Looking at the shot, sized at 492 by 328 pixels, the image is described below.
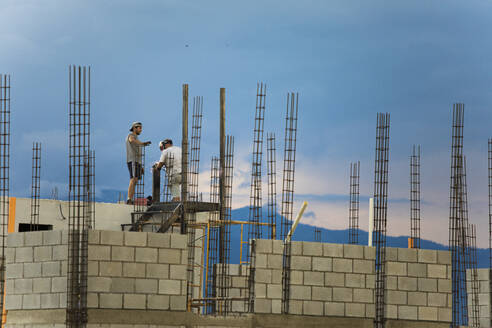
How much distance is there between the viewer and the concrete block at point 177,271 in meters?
12.3

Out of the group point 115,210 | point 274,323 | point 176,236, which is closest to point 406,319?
point 274,323

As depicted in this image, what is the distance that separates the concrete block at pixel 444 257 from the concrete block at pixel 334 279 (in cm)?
191

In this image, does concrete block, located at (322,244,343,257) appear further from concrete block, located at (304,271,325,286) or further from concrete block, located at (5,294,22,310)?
concrete block, located at (5,294,22,310)

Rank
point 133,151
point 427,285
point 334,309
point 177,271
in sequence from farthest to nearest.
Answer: point 133,151 < point 427,285 < point 334,309 < point 177,271

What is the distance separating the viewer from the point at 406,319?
46.4 feet

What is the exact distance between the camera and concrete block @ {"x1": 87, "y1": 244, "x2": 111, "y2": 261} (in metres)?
11.8

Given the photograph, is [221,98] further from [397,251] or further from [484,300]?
[484,300]

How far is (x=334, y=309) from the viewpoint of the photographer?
13.6 meters

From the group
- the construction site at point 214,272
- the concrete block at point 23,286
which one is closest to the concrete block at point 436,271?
the construction site at point 214,272

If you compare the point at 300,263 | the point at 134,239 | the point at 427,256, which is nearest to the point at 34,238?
the point at 134,239

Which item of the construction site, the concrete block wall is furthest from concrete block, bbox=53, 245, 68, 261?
the concrete block wall

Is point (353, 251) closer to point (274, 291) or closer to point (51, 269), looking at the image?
point (274, 291)

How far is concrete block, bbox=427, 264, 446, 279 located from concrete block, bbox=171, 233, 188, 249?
4456 millimetres

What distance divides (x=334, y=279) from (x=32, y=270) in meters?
4.67
